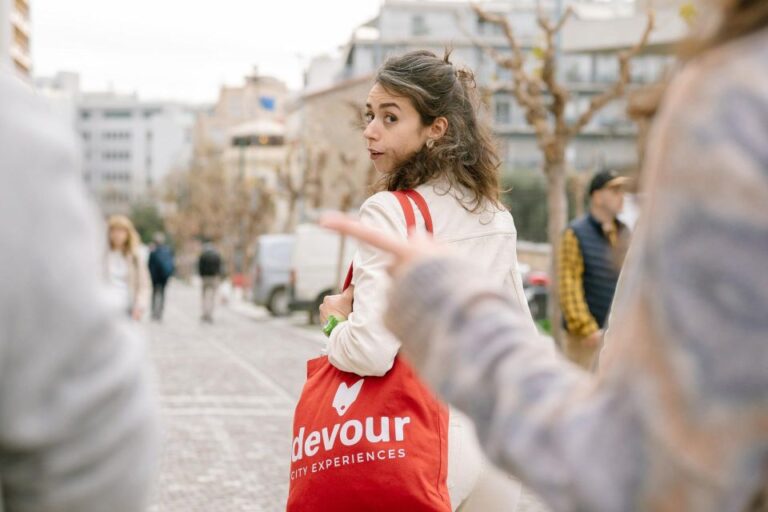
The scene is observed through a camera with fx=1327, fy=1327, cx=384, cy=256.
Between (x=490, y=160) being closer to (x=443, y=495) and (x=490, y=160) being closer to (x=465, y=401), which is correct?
(x=443, y=495)

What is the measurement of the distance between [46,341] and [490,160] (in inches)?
92.4

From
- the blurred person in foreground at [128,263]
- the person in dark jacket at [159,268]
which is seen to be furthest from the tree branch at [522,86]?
the person in dark jacket at [159,268]

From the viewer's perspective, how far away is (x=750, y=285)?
43.2 inches

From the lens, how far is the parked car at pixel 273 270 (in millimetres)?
30766

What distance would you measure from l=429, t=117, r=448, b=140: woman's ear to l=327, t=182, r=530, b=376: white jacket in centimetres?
19

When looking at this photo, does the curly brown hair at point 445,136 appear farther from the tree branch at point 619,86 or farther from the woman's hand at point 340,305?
the tree branch at point 619,86

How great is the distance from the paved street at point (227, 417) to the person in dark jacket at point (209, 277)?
507 cm

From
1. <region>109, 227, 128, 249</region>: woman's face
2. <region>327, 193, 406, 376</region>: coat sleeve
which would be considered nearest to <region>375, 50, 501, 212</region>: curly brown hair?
<region>327, 193, 406, 376</region>: coat sleeve

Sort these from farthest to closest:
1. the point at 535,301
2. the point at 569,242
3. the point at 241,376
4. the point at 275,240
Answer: the point at 275,240
the point at 535,301
the point at 241,376
the point at 569,242

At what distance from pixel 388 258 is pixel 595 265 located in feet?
17.7

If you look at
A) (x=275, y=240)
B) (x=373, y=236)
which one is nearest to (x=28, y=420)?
(x=373, y=236)

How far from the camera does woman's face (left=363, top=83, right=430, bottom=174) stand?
11.1ft

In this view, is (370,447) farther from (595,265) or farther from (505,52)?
(505,52)

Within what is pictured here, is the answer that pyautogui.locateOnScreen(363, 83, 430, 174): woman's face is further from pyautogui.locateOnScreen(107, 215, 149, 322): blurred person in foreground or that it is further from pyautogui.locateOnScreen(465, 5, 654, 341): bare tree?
pyautogui.locateOnScreen(465, 5, 654, 341): bare tree
